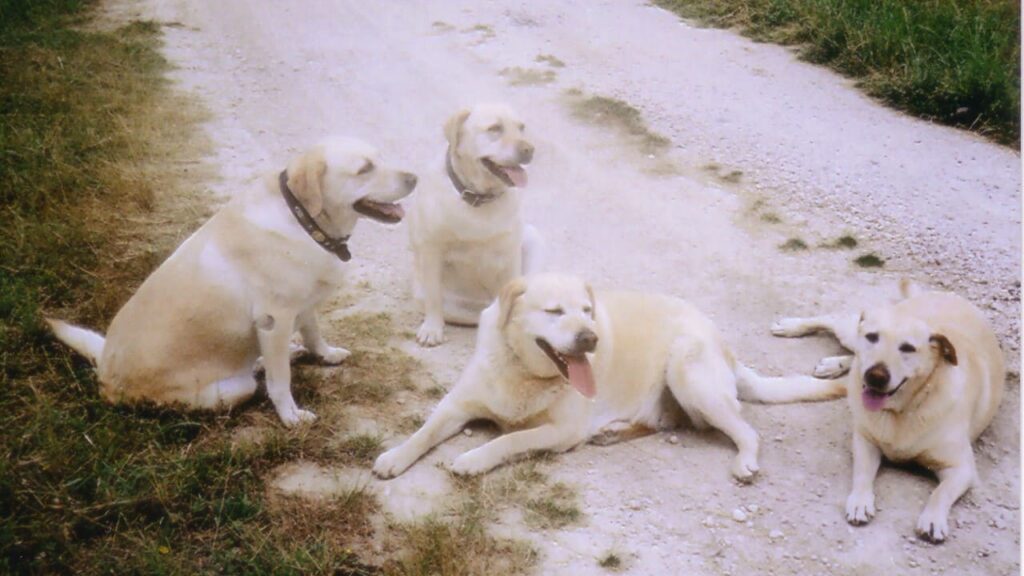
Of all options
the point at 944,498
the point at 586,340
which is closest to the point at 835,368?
the point at 944,498

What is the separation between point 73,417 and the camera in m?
4.09

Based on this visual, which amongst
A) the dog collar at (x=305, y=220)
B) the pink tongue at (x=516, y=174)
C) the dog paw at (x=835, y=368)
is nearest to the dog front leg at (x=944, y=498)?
the dog paw at (x=835, y=368)

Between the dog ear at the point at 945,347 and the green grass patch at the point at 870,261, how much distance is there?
1898 mm

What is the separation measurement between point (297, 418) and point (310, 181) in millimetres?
1131

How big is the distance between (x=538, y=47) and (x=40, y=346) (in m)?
5.27

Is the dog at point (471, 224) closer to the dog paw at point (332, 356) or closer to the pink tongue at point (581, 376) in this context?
the dog paw at point (332, 356)

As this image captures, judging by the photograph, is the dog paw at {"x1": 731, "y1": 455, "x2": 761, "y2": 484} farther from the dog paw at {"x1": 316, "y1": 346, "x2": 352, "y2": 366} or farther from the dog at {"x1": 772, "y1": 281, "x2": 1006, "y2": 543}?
the dog paw at {"x1": 316, "y1": 346, "x2": 352, "y2": 366}

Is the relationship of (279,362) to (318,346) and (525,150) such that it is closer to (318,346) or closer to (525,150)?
(318,346)

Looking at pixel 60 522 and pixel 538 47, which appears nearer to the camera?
pixel 60 522

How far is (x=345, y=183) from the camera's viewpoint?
4.16m

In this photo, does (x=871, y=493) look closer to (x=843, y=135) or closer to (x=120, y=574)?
(x=120, y=574)

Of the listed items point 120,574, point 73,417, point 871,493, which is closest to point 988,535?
point 871,493

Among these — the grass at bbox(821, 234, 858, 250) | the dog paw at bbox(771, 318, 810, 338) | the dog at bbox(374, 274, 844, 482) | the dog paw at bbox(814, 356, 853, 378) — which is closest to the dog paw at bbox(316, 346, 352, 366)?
the dog at bbox(374, 274, 844, 482)

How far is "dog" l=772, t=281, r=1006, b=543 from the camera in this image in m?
3.74
